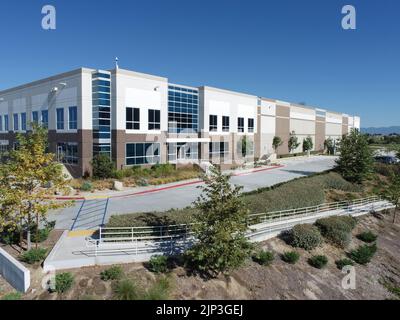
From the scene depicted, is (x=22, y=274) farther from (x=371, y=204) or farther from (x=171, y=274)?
(x=371, y=204)

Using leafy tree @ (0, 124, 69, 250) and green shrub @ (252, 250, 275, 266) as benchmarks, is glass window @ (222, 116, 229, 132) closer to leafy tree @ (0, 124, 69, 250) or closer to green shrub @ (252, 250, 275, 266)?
green shrub @ (252, 250, 275, 266)

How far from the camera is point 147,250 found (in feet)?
40.4

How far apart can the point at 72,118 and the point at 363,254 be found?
84.8 ft

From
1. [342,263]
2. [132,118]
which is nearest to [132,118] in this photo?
[132,118]

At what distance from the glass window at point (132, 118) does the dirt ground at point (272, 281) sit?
18.4 m

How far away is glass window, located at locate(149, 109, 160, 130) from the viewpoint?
30.3 m

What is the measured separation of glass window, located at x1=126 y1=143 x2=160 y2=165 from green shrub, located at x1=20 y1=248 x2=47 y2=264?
687 inches

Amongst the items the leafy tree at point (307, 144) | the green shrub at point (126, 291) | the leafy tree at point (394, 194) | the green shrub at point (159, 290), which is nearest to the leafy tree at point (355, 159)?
the leafy tree at point (394, 194)

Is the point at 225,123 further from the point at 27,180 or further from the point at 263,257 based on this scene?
the point at 27,180

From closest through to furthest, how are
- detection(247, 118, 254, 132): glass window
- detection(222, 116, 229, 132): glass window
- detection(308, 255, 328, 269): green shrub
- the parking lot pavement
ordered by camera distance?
detection(308, 255, 328, 269): green shrub → the parking lot pavement → detection(222, 116, 229, 132): glass window → detection(247, 118, 254, 132): glass window

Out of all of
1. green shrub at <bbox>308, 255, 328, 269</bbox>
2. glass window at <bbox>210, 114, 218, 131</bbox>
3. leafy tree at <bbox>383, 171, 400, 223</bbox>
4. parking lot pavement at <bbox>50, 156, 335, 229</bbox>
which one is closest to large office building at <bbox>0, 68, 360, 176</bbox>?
glass window at <bbox>210, 114, 218, 131</bbox>

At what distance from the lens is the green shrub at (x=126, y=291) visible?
9453 mm

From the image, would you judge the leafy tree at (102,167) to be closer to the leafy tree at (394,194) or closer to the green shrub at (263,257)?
the green shrub at (263,257)

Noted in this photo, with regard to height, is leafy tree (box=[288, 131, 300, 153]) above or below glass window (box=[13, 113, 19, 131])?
below
